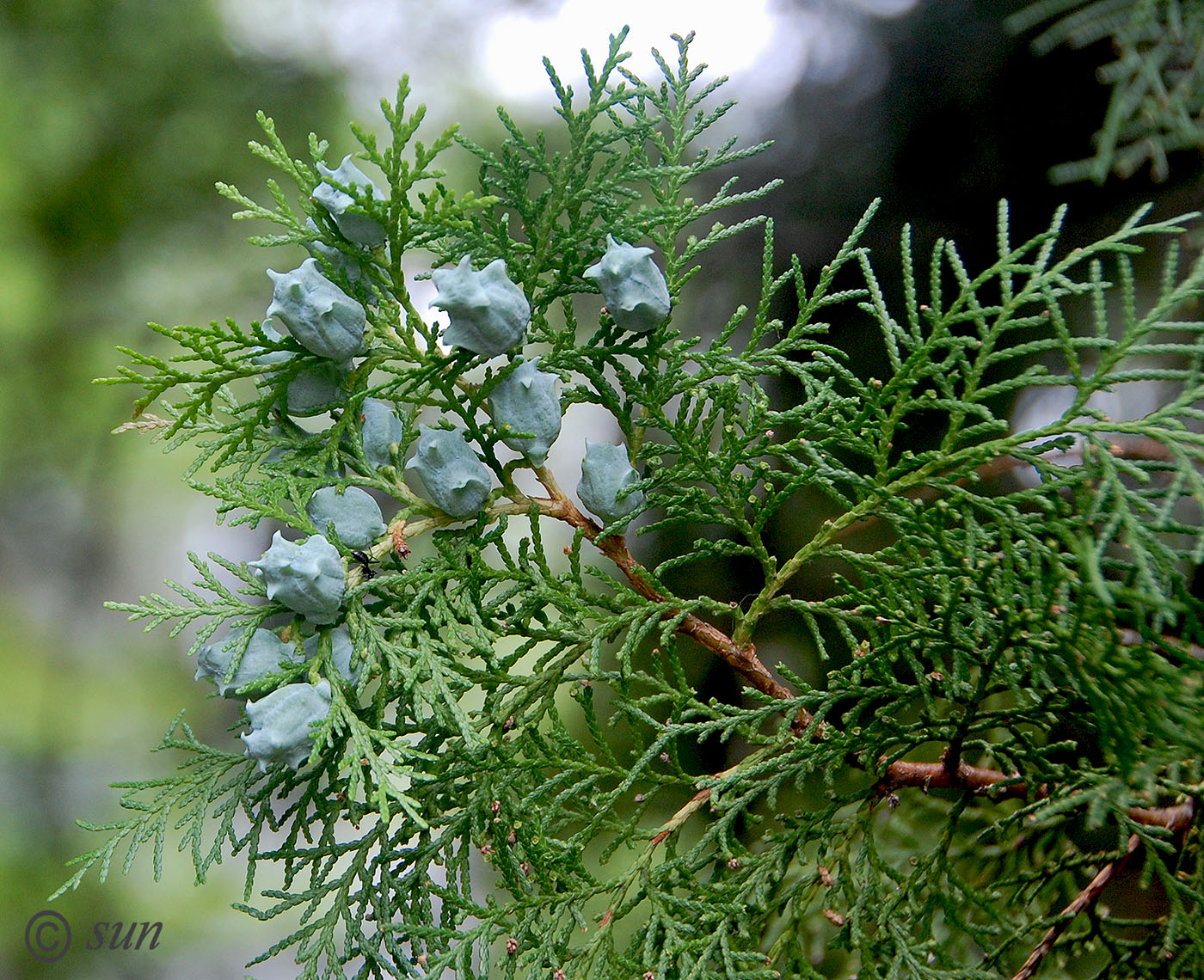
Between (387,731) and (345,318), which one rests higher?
(345,318)

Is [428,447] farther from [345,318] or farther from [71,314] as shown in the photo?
[71,314]

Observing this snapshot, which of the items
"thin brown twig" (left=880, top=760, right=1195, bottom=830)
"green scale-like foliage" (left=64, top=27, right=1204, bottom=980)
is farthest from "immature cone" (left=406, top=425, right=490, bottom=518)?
"thin brown twig" (left=880, top=760, right=1195, bottom=830)

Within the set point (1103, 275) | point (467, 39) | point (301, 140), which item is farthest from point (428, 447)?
point (467, 39)

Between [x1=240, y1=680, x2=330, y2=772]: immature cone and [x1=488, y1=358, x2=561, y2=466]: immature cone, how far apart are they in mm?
216

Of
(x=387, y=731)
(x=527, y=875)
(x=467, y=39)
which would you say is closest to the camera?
(x=387, y=731)

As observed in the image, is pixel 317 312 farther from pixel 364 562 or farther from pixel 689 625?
pixel 689 625

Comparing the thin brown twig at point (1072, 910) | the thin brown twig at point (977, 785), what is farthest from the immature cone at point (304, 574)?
the thin brown twig at point (1072, 910)

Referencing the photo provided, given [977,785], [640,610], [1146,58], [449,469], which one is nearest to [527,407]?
[449,469]

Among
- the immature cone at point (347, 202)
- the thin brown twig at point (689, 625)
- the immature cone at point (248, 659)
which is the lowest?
the thin brown twig at point (689, 625)

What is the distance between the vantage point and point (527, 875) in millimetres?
632

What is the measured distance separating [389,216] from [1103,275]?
3.88ft

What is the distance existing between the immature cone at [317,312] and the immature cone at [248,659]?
0.20 metres

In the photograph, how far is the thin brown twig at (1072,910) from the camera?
61 centimetres

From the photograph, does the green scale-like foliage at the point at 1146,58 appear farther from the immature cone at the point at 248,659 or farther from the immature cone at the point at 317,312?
the immature cone at the point at 248,659
